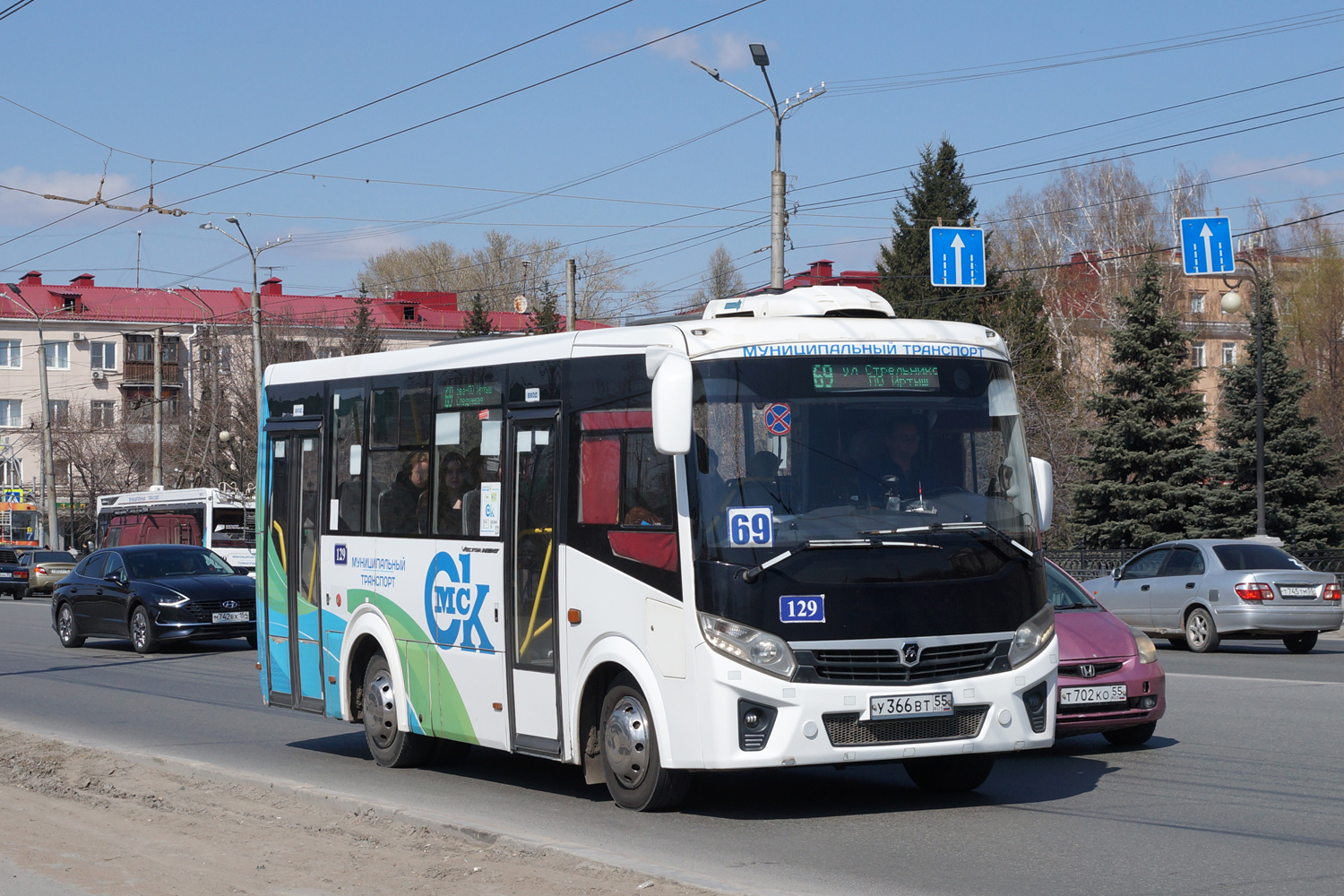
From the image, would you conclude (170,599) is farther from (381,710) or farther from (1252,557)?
(1252,557)

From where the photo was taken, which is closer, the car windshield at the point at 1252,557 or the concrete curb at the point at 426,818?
the concrete curb at the point at 426,818

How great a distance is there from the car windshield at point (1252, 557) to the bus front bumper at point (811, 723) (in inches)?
555

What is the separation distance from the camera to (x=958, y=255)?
2564 centimetres

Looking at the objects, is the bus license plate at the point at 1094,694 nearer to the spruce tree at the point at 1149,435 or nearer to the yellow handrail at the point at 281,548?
the yellow handrail at the point at 281,548

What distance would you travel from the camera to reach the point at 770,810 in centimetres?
907

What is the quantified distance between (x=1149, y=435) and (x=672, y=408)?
1271 inches

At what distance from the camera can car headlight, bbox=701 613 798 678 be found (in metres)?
8.14

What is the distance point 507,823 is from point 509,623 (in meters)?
1.41

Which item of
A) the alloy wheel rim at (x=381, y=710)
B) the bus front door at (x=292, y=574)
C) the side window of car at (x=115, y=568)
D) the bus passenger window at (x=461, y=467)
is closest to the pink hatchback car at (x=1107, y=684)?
the bus passenger window at (x=461, y=467)

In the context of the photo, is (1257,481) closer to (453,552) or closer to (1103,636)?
(1103,636)

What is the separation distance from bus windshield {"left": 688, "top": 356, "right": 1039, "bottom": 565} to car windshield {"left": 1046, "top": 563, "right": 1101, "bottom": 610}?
324 cm

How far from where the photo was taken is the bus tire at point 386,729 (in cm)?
1102

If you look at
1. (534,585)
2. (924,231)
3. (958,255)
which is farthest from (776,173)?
(924,231)

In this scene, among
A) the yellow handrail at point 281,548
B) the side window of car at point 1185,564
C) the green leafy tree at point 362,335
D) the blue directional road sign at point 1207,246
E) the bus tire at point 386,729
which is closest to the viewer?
the bus tire at point 386,729
